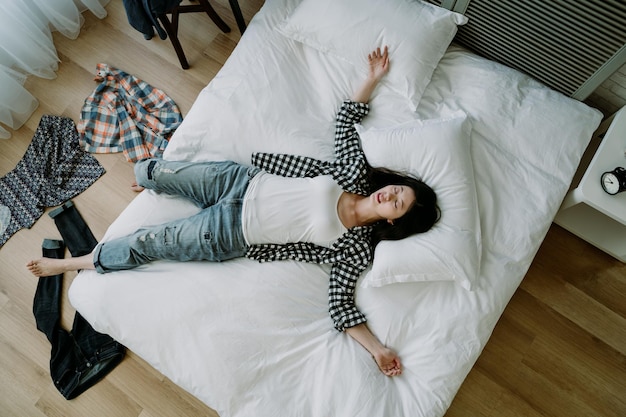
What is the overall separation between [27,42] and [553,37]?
7.51 feet

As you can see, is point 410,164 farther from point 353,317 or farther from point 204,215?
point 204,215

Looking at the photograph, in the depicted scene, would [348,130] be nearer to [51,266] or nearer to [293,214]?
[293,214]

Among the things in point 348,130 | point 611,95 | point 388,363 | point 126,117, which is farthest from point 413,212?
point 126,117

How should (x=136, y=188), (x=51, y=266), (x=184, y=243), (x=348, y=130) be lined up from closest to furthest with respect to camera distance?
(x=184, y=243) < (x=348, y=130) < (x=51, y=266) < (x=136, y=188)

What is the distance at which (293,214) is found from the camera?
1.46 m

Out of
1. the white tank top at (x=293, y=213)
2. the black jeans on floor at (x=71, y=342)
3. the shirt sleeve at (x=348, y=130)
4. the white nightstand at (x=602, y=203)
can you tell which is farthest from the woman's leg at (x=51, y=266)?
the white nightstand at (x=602, y=203)

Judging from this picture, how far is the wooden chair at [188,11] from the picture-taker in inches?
72.7

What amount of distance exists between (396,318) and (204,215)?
0.79m

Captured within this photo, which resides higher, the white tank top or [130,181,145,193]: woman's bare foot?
the white tank top

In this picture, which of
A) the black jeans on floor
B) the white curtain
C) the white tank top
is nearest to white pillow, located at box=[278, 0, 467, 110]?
the white tank top

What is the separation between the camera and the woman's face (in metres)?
1.36

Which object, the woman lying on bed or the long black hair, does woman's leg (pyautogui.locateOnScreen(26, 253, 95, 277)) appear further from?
the long black hair

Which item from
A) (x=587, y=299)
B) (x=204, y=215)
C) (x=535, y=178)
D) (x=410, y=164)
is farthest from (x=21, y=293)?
(x=587, y=299)

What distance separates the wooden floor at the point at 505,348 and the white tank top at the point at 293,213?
0.79 m
